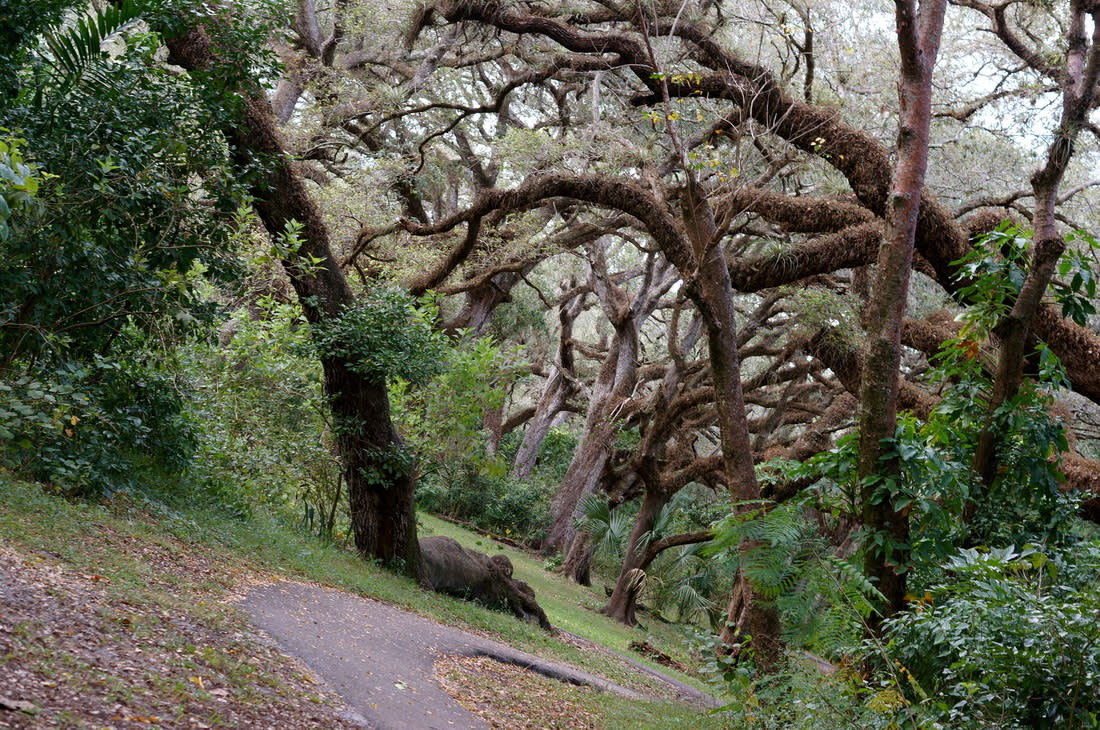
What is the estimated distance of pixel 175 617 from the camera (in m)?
5.23

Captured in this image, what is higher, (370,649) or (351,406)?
(351,406)

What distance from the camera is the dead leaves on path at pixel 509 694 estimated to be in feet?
22.3

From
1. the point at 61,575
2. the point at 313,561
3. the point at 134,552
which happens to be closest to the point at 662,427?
the point at 313,561

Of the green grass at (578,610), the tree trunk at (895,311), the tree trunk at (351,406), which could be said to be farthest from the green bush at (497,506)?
the tree trunk at (895,311)

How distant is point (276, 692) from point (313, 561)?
15.0ft

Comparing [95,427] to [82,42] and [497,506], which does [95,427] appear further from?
[497,506]

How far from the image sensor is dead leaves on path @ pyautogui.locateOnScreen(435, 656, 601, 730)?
22.3 ft

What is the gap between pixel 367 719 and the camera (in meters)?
5.18

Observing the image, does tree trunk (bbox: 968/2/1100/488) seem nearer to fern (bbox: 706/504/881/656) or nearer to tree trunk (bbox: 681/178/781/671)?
fern (bbox: 706/504/881/656)

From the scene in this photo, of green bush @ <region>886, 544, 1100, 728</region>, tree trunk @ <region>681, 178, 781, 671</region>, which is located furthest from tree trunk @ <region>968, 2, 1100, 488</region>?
tree trunk @ <region>681, 178, 781, 671</region>

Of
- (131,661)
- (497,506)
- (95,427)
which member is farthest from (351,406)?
(497,506)

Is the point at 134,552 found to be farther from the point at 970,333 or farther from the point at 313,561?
the point at 970,333

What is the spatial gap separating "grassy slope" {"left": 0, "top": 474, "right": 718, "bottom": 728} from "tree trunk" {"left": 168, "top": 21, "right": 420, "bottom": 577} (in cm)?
53

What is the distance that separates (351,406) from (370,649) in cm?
415
